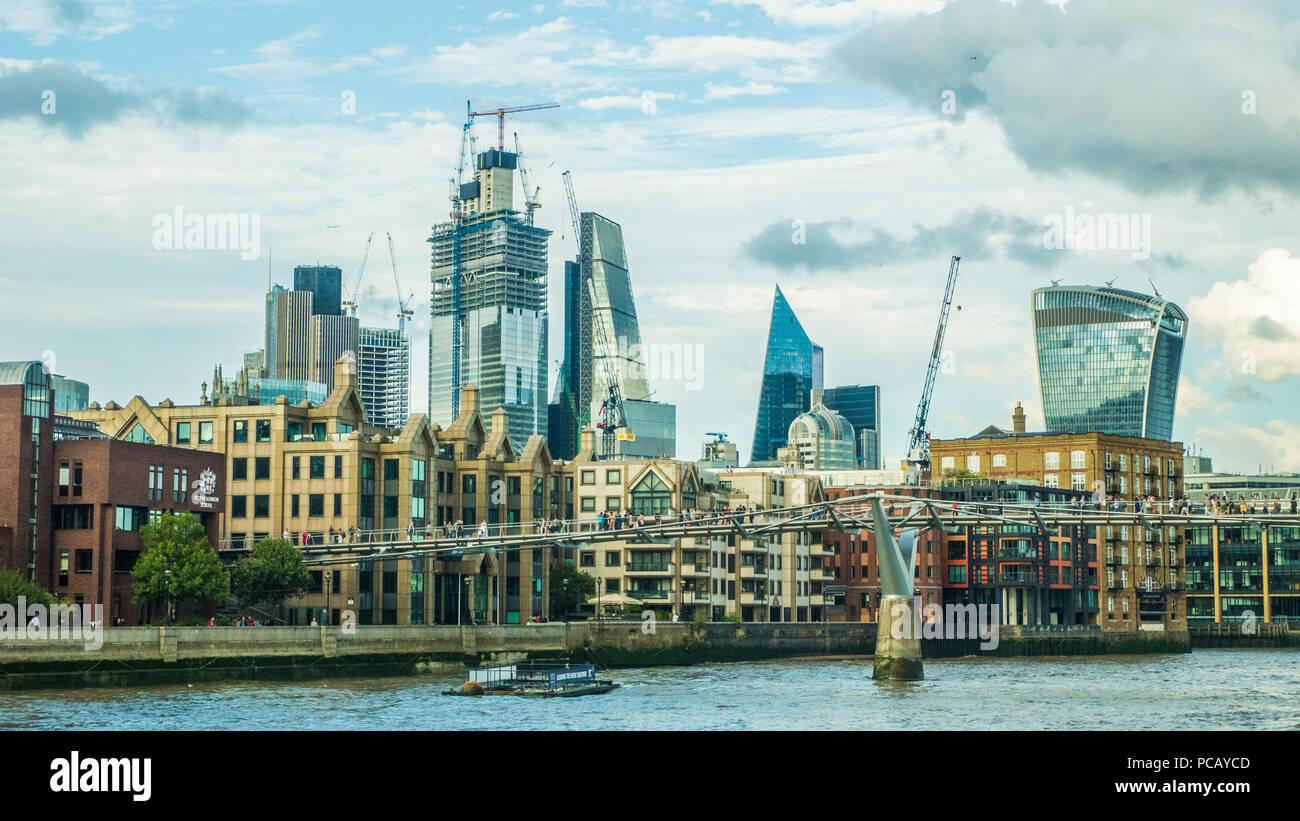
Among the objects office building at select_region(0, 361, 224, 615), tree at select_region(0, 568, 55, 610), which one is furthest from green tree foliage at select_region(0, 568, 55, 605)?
office building at select_region(0, 361, 224, 615)

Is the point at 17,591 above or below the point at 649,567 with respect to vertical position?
above

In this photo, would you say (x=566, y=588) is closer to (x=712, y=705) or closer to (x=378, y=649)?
(x=378, y=649)

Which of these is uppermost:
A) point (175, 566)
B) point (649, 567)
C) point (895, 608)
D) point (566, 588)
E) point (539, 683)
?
point (175, 566)

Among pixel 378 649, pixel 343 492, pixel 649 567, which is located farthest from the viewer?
pixel 649 567

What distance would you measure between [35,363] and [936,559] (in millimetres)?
114218

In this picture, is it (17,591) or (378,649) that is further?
(378,649)

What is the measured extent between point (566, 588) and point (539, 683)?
55019 mm

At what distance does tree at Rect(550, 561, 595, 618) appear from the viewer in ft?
481

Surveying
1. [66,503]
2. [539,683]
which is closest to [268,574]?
[66,503]

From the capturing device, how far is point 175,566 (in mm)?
96375

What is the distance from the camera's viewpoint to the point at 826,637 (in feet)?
478
